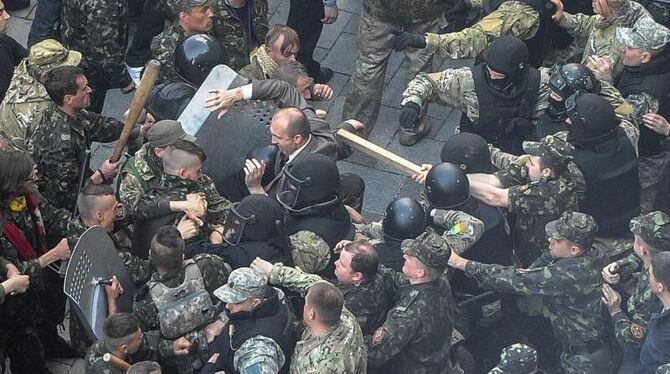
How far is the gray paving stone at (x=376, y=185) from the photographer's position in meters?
9.24

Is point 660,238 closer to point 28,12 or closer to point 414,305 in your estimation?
point 414,305

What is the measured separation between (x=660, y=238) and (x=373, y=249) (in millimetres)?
1802

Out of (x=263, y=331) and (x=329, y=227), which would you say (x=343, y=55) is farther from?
(x=263, y=331)

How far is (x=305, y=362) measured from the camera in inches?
240

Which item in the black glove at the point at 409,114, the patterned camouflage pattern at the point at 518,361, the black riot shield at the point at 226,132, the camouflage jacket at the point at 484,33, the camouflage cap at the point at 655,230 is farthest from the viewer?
the camouflage jacket at the point at 484,33

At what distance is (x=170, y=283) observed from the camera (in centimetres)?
643

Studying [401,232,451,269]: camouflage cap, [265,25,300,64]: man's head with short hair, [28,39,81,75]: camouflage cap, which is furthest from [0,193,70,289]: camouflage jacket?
[401,232,451,269]: camouflage cap

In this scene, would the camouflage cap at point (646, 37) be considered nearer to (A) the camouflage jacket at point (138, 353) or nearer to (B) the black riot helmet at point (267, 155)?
(B) the black riot helmet at point (267, 155)

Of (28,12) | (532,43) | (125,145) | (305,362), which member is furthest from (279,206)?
(28,12)

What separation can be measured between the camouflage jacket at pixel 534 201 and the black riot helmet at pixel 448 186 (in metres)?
0.44

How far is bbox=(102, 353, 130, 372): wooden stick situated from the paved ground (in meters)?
3.52

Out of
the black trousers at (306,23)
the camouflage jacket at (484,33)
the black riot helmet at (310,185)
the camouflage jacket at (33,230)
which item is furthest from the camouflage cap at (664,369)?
the black trousers at (306,23)

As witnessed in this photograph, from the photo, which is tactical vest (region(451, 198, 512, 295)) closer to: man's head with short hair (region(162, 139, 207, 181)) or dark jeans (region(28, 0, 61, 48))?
man's head with short hair (region(162, 139, 207, 181))

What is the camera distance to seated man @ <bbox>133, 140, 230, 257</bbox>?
708cm
